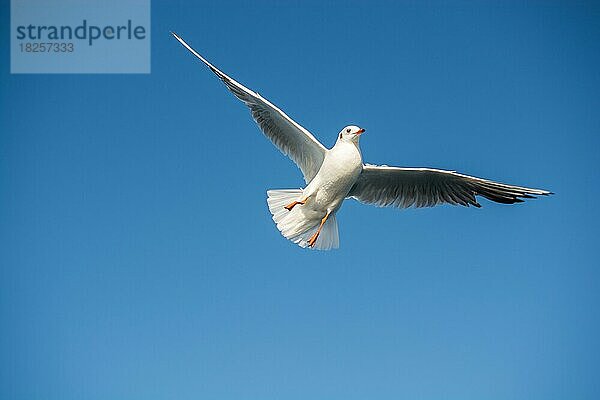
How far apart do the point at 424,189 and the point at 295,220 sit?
2.05ft

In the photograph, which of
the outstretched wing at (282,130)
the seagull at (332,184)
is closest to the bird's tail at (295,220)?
the seagull at (332,184)

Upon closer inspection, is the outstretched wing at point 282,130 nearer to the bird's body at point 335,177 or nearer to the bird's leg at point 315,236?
the bird's body at point 335,177

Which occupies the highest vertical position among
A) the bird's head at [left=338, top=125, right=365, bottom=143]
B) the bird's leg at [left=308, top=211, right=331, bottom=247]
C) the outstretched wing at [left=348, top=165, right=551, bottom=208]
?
the bird's head at [left=338, top=125, right=365, bottom=143]

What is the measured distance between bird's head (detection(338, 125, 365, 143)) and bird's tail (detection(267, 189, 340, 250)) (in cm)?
34

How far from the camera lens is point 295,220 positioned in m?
3.34

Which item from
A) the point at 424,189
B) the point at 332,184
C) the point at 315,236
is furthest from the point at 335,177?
the point at 424,189

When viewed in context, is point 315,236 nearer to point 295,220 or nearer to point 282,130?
point 295,220

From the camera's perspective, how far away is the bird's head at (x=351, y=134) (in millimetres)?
3164

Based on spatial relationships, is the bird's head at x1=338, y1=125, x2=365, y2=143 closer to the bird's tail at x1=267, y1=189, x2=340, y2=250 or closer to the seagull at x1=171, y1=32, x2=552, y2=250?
the seagull at x1=171, y1=32, x2=552, y2=250

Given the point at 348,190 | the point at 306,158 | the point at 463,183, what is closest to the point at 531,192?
the point at 463,183

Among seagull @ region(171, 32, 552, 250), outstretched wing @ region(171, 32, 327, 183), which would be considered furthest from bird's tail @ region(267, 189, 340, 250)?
outstretched wing @ region(171, 32, 327, 183)

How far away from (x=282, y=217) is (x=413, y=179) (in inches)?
24.8

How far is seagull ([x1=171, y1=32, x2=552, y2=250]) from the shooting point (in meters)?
3.17

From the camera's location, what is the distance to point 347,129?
3.21m
